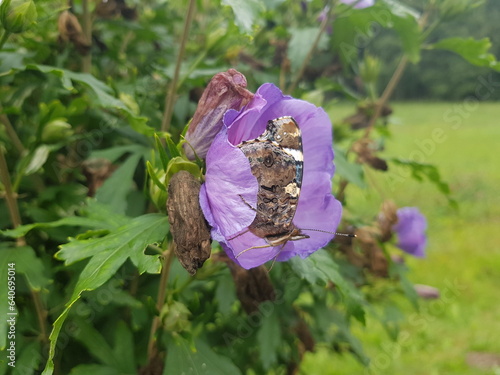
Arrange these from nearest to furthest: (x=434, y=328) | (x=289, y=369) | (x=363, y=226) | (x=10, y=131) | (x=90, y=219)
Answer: (x=90, y=219)
(x=10, y=131)
(x=363, y=226)
(x=289, y=369)
(x=434, y=328)

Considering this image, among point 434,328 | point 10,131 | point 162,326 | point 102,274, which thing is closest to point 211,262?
point 162,326

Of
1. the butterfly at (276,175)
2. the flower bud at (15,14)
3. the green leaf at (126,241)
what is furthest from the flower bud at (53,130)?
the butterfly at (276,175)

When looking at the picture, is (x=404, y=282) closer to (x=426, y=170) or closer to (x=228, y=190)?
(x=426, y=170)

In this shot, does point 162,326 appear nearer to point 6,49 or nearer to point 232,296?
point 232,296

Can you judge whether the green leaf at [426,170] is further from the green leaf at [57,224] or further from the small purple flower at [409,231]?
the green leaf at [57,224]

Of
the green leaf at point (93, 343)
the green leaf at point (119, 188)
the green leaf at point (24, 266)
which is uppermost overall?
the green leaf at point (119, 188)

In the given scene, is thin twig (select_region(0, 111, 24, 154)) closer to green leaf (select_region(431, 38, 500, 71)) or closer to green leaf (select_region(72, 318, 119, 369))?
green leaf (select_region(72, 318, 119, 369))

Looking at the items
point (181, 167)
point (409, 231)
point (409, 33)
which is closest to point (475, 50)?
point (409, 33)
